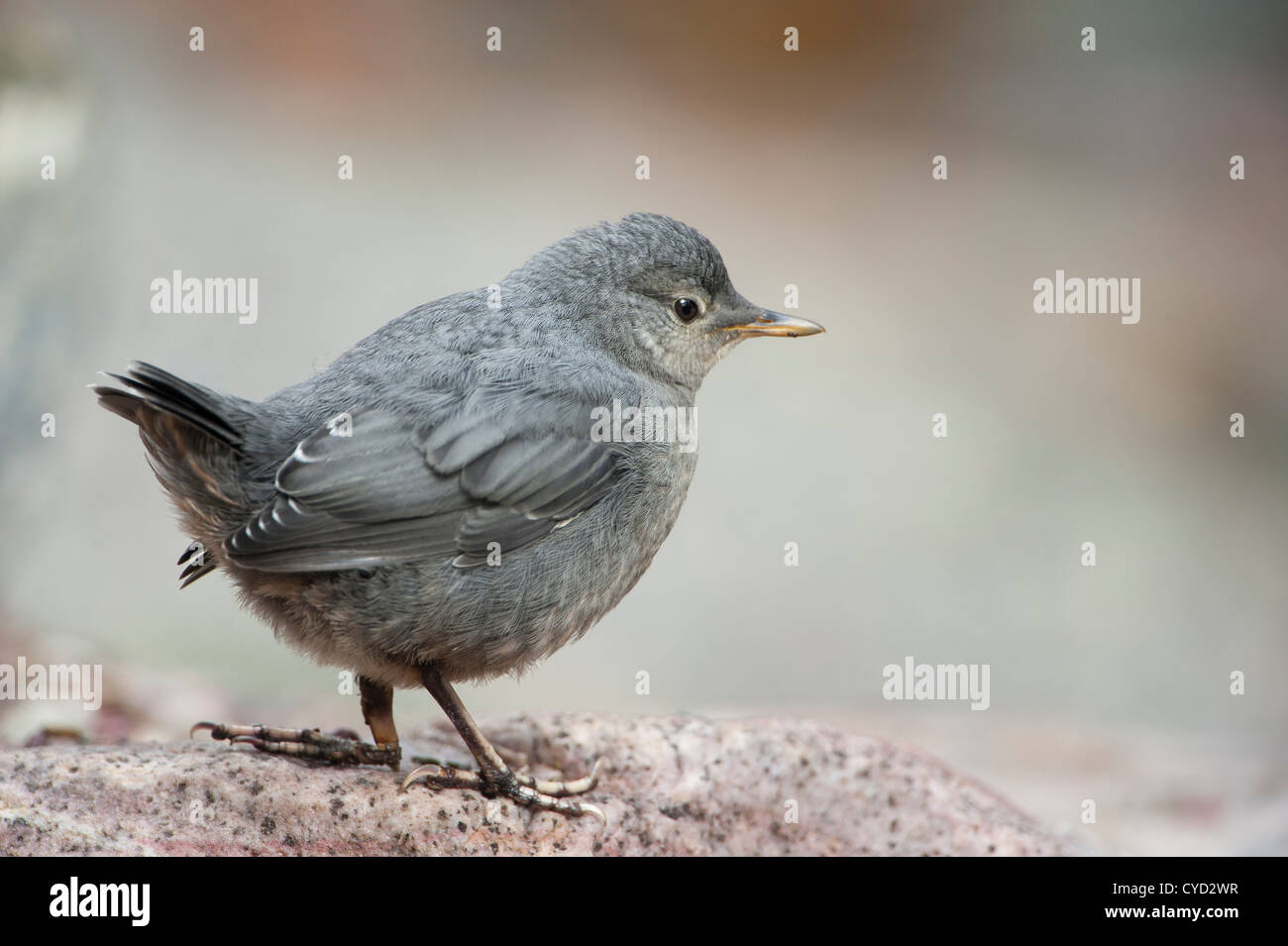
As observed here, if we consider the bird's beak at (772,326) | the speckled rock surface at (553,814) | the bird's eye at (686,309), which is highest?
the bird's eye at (686,309)

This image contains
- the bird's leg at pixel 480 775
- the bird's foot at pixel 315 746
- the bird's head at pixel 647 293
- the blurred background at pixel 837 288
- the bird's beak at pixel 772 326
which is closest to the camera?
the bird's leg at pixel 480 775

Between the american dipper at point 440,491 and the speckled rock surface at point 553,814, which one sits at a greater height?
the american dipper at point 440,491

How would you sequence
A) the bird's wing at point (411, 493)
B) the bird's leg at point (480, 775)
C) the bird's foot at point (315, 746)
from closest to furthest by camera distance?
the bird's wing at point (411, 493)
the bird's leg at point (480, 775)
the bird's foot at point (315, 746)

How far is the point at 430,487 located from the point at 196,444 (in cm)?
75

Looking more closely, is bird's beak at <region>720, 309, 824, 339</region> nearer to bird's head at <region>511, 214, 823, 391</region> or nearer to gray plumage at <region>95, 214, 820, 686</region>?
bird's head at <region>511, 214, 823, 391</region>

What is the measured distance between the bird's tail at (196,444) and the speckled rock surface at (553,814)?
0.81 m

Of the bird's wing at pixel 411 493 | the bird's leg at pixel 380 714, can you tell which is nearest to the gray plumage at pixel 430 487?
the bird's wing at pixel 411 493

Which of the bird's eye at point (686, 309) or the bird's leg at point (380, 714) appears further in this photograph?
the bird's eye at point (686, 309)

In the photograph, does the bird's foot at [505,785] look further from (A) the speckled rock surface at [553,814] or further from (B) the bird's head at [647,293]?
(B) the bird's head at [647,293]

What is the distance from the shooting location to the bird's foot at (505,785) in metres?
4.19

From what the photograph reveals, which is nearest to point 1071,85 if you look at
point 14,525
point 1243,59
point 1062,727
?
point 1243,59

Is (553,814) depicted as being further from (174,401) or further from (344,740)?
(174,401)

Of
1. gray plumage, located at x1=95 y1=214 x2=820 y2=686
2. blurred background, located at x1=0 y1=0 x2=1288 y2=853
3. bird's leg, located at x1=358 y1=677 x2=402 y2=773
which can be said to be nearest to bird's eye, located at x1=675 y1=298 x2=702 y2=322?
gray plumage, located at x1=95 y1=214 x2=820 y2=686

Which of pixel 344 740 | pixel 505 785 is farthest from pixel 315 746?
pixel 505 785
